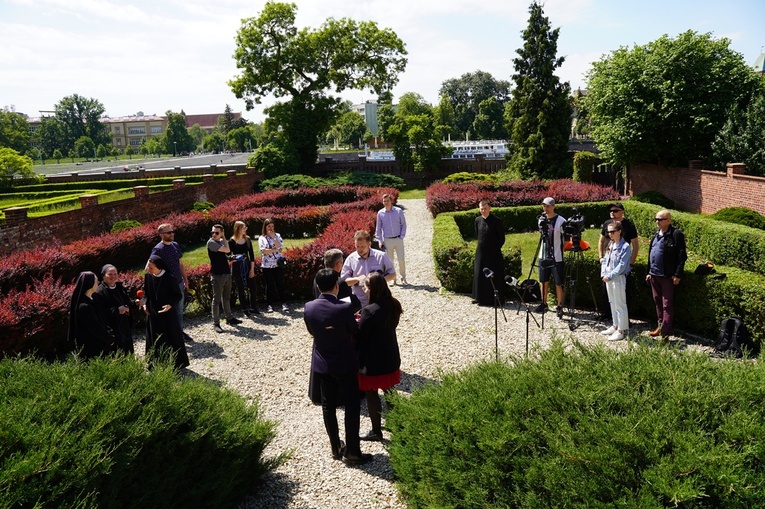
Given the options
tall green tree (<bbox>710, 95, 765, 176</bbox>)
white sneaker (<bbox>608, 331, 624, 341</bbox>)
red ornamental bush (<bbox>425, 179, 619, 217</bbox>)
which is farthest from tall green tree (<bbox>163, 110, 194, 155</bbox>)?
white sneaker (<bbox>608, 331, 624, 341</bbox>)

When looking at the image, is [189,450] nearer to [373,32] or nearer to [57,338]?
[57,338]

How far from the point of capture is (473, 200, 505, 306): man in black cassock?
28.3ft

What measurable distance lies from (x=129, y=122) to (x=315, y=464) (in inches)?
6279

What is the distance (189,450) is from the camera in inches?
138

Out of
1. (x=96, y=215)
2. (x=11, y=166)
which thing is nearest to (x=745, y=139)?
(x=96, y=215)

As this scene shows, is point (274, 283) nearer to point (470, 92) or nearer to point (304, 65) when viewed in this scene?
Result: point (304, 65)

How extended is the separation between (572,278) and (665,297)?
5.43 feet

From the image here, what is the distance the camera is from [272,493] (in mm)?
4289

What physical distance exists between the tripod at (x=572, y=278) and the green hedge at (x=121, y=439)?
524 centimetres

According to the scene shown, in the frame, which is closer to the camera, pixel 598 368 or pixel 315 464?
pixel 598 368

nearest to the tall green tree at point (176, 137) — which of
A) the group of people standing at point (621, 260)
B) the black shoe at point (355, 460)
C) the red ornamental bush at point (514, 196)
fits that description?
the red ornamental bush at point (514, 196)

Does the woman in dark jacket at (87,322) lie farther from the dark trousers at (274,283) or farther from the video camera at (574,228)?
the video camera at (574,228)

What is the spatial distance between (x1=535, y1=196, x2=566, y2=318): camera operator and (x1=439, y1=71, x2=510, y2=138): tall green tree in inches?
3122

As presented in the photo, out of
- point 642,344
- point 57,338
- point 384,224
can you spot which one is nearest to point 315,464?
point 642,344
